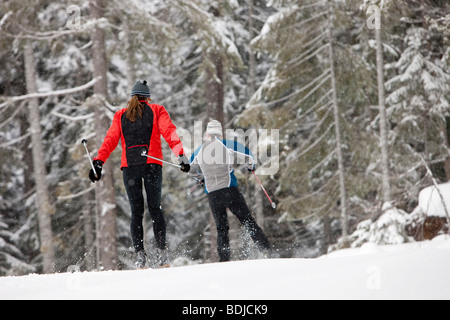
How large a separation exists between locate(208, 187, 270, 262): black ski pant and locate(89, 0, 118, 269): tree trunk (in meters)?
5.01

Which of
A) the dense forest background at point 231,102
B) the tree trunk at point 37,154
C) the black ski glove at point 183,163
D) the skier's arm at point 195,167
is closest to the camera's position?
the black ski glove at point 183,163

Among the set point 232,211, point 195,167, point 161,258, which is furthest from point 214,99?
point 161,258

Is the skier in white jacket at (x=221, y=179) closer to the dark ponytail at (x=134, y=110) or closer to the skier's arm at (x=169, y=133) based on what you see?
the skier's arm at (x=169, y=133)

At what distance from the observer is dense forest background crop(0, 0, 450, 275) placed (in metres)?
11.0

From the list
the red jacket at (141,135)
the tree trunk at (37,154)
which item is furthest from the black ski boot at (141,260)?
the tree trunk at (37,154)

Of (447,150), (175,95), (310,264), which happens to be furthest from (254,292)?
(175,95)

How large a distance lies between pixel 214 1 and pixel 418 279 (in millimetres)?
12136

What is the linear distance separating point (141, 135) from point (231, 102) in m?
13.0

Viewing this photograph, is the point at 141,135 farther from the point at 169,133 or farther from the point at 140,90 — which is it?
the point at 140,90

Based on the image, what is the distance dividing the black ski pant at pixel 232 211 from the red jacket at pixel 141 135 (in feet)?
3.21

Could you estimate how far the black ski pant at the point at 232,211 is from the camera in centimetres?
581

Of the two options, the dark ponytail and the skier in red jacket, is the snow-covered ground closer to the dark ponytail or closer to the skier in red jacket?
the skier in red jacket

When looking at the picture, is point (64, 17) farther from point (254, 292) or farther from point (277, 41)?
point (254, 292)

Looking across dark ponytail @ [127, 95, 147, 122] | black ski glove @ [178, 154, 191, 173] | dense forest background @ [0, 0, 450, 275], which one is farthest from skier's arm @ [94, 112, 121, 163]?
dense forest background @ [0, 0, 450, 275]
